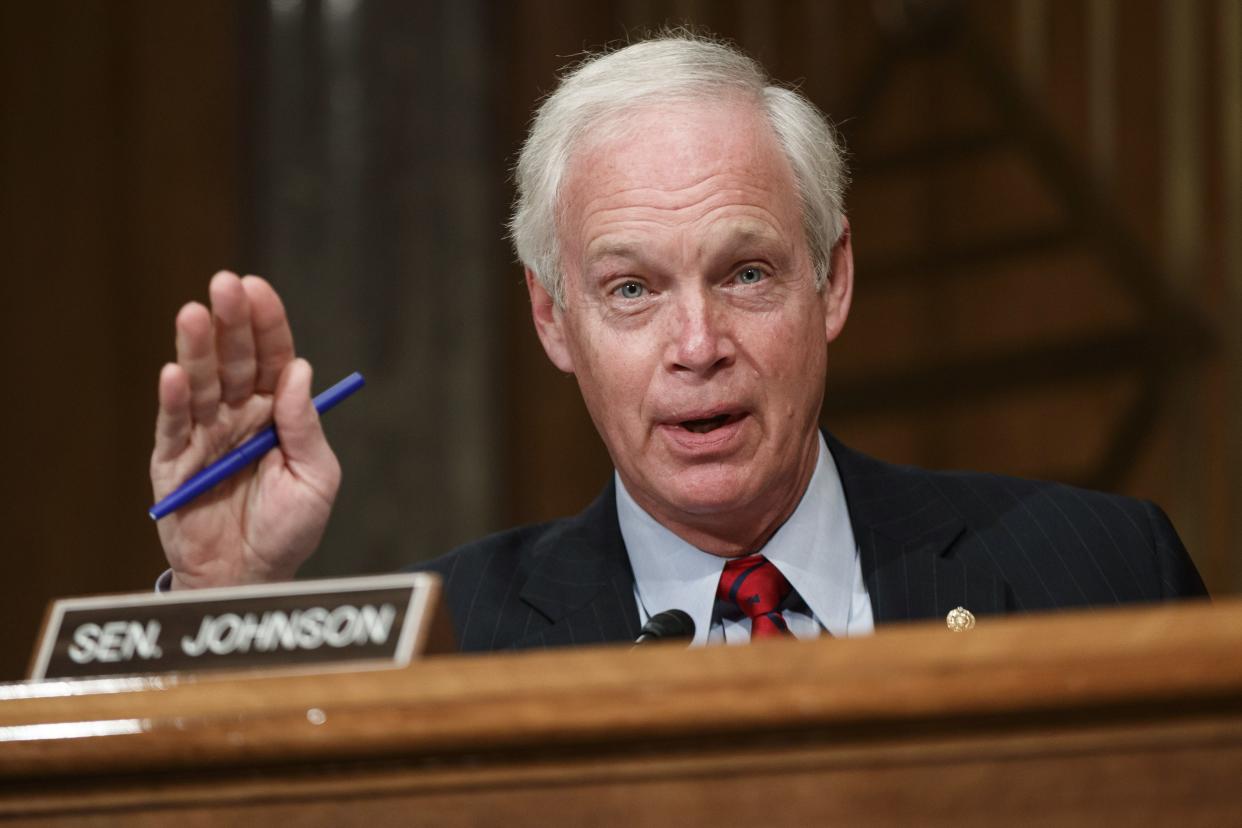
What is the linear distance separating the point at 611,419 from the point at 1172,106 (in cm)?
199

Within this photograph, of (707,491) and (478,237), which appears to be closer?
(707,491)

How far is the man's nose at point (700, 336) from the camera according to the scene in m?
1.57

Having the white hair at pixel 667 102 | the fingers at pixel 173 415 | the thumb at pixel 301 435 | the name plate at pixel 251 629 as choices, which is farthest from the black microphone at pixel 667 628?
the white hair at pixel 667 102

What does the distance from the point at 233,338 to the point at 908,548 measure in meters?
0.78

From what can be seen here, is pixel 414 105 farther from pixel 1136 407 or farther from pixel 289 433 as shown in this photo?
pixel 289 433

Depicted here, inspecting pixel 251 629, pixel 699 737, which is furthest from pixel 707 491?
pixel 699 737

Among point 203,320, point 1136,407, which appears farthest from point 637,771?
point 1136,407

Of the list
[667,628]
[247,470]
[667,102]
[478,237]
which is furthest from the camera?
[478,237]

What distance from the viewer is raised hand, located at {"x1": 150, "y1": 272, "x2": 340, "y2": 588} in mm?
1335

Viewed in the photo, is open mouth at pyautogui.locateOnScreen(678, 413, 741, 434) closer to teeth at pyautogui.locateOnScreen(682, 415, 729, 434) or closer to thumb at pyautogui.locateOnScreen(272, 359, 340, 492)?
teeth at pyautogui.locateOnScreen(682, 415, 729, 434)

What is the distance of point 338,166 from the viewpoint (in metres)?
3.54

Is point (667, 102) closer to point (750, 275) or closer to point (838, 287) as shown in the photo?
point (750, 275)

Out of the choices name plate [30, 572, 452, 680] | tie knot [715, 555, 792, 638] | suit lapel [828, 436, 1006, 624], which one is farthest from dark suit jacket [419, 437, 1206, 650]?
name plate [30, 572, 452, 680]

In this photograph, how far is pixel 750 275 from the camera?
166cm
